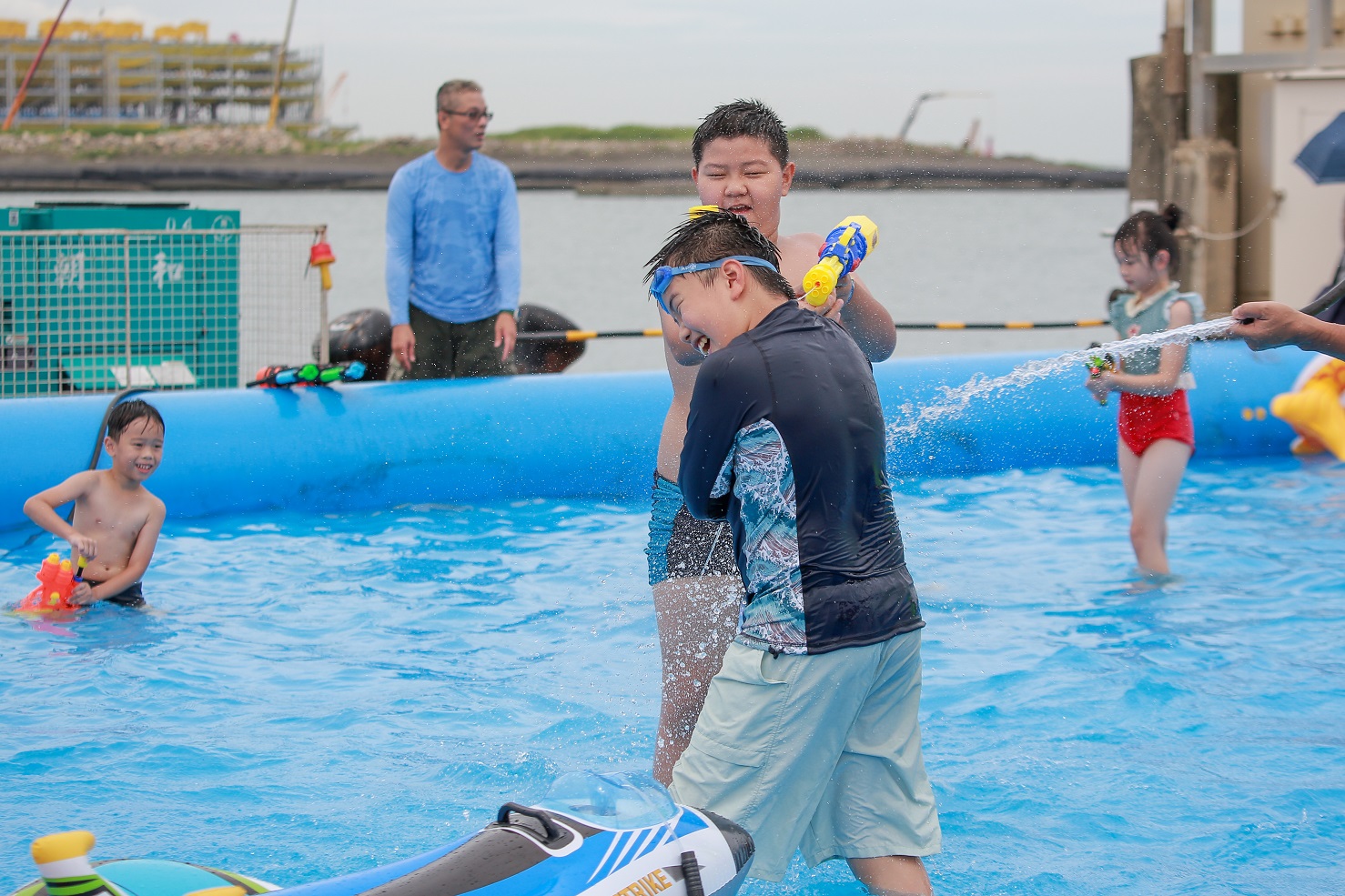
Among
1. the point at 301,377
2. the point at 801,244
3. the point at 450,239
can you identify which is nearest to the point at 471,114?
the point at 450,239

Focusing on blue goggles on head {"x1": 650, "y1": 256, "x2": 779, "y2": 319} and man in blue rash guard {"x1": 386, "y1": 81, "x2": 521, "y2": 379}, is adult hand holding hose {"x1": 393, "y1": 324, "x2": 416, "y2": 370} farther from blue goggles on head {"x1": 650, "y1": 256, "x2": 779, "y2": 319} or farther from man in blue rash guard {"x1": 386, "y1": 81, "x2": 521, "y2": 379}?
blue goggles on head {"x1": 650, "y1": 256, "x2": 779, "y2": 319}

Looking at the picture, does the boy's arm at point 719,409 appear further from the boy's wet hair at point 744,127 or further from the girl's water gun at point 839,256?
the boy's wet hair at point 744,127

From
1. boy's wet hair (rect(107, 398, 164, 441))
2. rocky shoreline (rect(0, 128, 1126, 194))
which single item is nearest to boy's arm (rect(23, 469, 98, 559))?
boy's wet hair (rect(107, 398, 164, 441))

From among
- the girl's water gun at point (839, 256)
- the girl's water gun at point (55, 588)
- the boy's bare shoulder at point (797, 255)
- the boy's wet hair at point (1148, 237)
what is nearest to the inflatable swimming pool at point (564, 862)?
the girl's water gun at point (839, 256)

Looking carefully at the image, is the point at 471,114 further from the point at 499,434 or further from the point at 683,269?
the point at 683,269

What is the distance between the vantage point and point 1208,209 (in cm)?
1166

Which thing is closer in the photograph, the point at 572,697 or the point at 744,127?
the point at 744,127

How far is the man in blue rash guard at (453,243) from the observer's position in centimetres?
654

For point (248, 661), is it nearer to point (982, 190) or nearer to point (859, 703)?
point (859, 703)

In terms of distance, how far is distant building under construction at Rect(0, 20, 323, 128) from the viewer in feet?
216

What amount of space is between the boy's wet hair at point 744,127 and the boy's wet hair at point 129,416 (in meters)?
2.76

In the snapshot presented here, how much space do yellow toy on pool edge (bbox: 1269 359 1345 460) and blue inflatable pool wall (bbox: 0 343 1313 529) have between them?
1.02 feet

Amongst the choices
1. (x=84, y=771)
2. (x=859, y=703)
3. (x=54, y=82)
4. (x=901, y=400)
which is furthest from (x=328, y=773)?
(x=54, y=82)

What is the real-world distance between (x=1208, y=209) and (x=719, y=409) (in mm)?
10747
